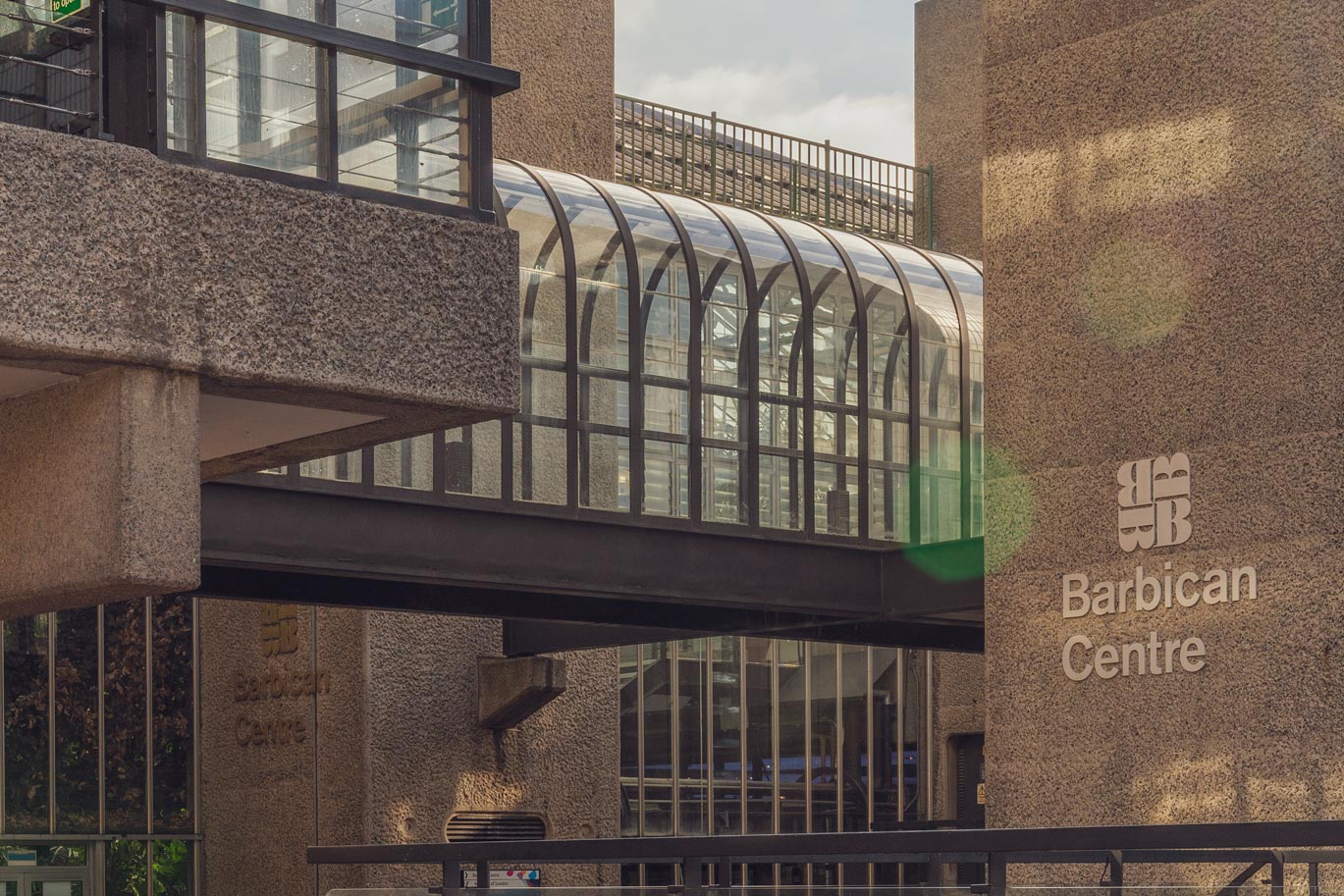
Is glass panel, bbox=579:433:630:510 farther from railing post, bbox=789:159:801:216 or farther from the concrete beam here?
railing post, bbox=789:159:801:216

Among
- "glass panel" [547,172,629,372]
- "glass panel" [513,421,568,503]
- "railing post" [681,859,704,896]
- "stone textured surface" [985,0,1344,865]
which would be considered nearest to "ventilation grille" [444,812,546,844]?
"glass panel" [513,421,568,503]

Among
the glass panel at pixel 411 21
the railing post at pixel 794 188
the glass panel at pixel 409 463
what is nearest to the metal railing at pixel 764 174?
the railing post at pixel 794 188

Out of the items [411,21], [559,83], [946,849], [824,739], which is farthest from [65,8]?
[824,739]

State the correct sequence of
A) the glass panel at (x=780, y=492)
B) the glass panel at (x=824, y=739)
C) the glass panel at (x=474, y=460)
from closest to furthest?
the glass panel at (x=474, y=460), the glass panel at (x=780, y=492), the glass panel at (x=824, y=739)

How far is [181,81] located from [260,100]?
314 millimetres

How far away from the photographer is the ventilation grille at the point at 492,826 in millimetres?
20609

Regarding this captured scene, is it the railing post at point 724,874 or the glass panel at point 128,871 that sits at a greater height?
the railing post at point 724,874

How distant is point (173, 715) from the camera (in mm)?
23438

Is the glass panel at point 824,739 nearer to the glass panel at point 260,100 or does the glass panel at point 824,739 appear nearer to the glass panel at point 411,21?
the glass panel at point 411,21

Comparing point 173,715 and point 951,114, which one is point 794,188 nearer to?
point 951,114

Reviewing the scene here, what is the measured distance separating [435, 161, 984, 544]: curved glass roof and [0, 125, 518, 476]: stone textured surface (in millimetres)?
9120

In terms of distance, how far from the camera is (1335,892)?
4.35 metres

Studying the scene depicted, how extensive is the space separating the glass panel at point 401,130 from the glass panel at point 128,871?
17.2 m

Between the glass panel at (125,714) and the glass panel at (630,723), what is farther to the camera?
the glass panel at (630,723)
